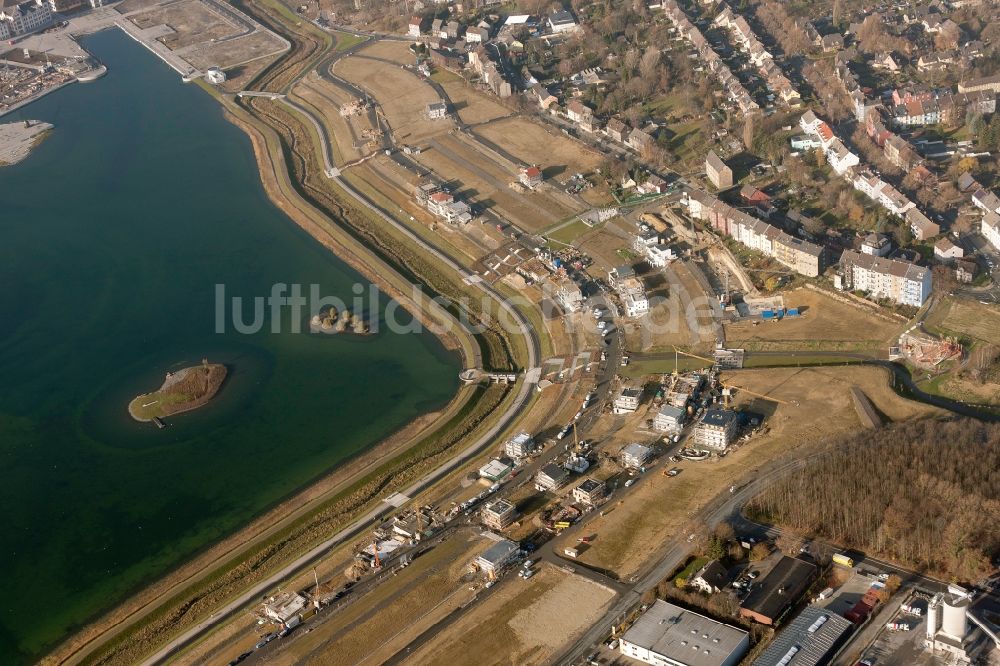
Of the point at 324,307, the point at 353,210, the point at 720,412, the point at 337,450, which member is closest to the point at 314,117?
the point at 353,210

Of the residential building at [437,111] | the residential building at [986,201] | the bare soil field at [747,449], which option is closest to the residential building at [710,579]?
the bare soil field at [747,449]

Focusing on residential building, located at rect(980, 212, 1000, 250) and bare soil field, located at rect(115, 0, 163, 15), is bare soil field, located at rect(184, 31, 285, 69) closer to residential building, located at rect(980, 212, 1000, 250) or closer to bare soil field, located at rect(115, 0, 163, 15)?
bare soil field, located at rect(115, 0, 163, 15)

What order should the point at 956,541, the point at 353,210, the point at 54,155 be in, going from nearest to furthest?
the point at 956,541 → the point at 353,210 → the point at 54,155

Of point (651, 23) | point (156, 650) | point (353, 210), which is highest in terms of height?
point (651, 23)

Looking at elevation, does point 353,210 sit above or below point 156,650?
above

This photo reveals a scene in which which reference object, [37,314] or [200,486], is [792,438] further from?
[37,314]

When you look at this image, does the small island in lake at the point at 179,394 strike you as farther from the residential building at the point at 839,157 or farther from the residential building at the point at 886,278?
the residential building at the point at 839,157
